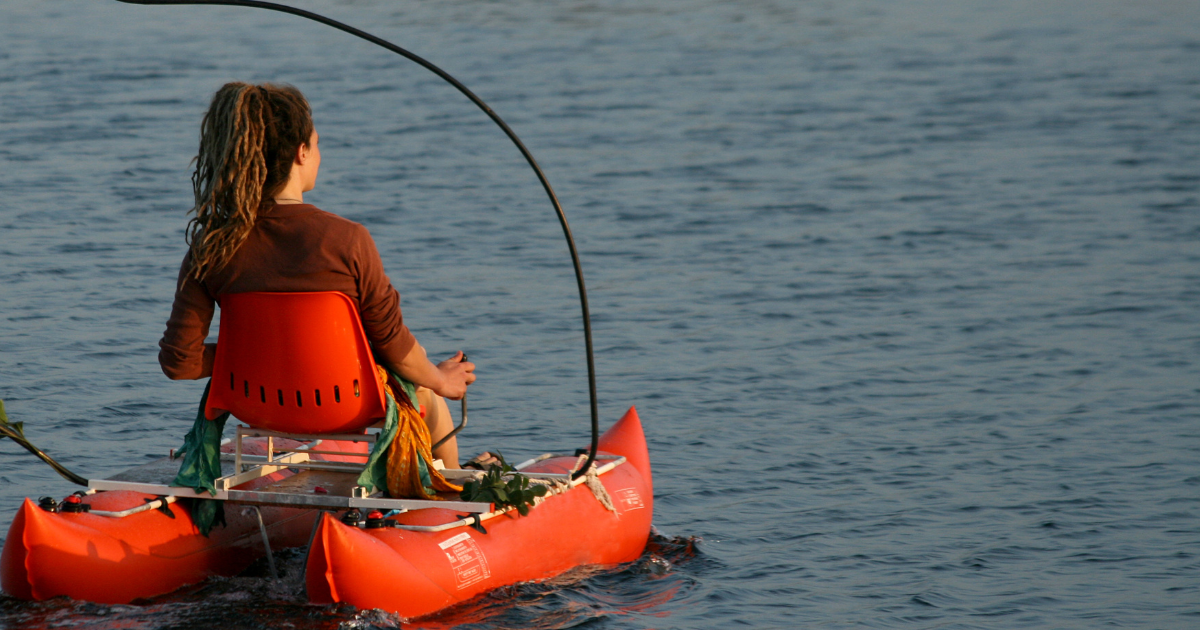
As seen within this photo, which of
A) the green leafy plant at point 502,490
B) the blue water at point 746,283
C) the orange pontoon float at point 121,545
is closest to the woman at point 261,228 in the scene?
the orange pontoon float at point 121,545

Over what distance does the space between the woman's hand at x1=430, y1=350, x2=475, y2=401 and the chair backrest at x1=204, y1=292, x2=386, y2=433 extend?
0.91ft

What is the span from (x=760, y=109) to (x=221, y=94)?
36.4ft

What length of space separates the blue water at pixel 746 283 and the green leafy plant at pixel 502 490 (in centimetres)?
33

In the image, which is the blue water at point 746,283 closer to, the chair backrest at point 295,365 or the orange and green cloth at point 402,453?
the orange and green cloth at point 402,453

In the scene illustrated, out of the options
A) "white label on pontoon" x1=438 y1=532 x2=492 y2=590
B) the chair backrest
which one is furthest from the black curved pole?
the chair backrest

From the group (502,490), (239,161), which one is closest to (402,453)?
(502,490)

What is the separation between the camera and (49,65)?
16.5m

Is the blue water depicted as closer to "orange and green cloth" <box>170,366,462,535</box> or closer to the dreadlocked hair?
"orange and green cloth" <box>170,366,462,535</box>

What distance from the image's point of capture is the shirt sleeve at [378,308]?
442cm

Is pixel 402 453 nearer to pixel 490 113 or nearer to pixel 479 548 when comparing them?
pixel 479 548

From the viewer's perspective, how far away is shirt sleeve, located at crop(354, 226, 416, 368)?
14.5 feet

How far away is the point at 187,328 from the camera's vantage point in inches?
179

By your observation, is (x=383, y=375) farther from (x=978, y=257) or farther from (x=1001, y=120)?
(x=1001, y=120)

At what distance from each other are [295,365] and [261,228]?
426 millimetres
